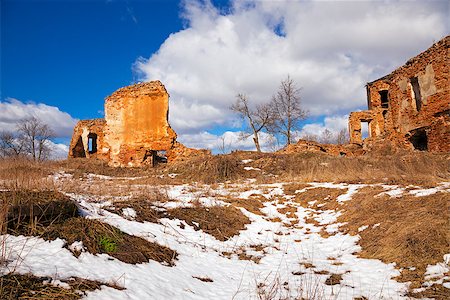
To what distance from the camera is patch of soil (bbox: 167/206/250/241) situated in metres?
5.38

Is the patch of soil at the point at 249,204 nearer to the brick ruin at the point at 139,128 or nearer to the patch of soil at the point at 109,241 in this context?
the patch of soil at the point at 109,241

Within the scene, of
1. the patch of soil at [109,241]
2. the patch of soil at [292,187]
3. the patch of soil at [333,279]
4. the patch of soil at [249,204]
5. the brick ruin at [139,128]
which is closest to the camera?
the patch of soil at [109,241]

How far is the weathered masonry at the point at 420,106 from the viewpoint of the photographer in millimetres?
16828

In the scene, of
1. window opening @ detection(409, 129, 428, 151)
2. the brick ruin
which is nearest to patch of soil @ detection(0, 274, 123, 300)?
the brick ruin

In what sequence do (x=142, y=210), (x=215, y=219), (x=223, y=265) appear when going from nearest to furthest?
(x=223, y=265) → (x=142, y=210) → (x=215, y=219)

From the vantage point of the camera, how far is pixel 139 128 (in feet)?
64.7

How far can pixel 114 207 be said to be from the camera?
508 centimetres

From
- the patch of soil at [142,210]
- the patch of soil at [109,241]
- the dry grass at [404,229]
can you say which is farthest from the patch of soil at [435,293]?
the patch of soil at [142,210]

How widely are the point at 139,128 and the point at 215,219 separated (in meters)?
15.1

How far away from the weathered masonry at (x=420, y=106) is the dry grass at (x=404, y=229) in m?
14.1

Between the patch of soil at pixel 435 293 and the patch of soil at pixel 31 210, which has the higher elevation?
the patch of soil at pixel 31 210

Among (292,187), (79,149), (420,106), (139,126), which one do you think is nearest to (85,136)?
(79,149)

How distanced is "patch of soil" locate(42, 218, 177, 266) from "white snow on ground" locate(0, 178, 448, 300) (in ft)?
0.42

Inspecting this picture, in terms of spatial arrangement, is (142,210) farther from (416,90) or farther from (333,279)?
(416,90)
